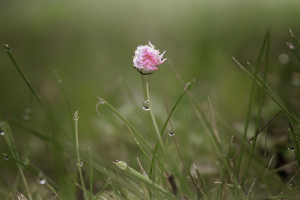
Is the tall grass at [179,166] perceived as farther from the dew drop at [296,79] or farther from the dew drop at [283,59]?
the dew drop at [283,59]

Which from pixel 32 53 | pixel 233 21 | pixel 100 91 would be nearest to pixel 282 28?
pixel 233 21

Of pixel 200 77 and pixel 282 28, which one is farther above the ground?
pixel 282 28

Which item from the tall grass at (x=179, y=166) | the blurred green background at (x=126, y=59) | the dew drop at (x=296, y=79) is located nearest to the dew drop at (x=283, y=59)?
the blurred green background at (x=126, y=59)

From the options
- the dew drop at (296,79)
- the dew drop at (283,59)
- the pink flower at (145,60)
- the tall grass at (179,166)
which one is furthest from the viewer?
the dew drop at (283,59)

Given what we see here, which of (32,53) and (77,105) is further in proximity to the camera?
(32,53)

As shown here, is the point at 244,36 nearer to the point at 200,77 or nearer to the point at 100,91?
the point at 200,77

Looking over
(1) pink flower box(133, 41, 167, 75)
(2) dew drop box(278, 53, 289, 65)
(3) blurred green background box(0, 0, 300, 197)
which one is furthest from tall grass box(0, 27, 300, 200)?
(2) dew drop box(278, 53, 289, 65)
